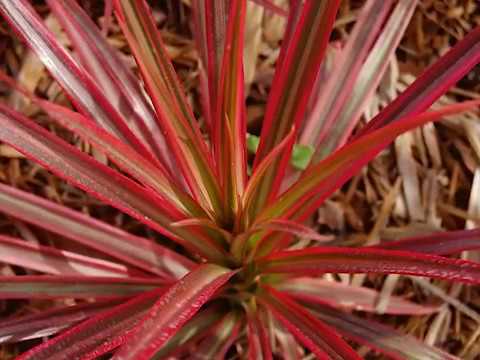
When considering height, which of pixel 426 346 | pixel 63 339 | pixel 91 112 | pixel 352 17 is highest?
pixel 352 17

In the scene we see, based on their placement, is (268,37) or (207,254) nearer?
(207,254)

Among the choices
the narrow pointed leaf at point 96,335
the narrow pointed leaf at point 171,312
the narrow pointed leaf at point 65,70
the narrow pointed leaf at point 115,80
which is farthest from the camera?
the narrow pointed leaf at point 115,80

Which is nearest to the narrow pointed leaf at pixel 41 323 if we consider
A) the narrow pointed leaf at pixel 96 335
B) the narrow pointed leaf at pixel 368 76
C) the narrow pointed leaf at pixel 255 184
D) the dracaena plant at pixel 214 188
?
the dracaena plant at pixel 214 188

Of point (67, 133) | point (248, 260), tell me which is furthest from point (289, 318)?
point (67, 133)

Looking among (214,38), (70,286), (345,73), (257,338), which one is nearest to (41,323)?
(70,286)

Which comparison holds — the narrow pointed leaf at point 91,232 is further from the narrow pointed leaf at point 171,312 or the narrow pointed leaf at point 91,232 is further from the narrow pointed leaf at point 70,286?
the narrow pointed leaf at point 171,312

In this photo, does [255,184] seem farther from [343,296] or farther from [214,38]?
[343,296]

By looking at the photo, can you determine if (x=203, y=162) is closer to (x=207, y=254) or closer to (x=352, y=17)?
(x=207, y=254)
